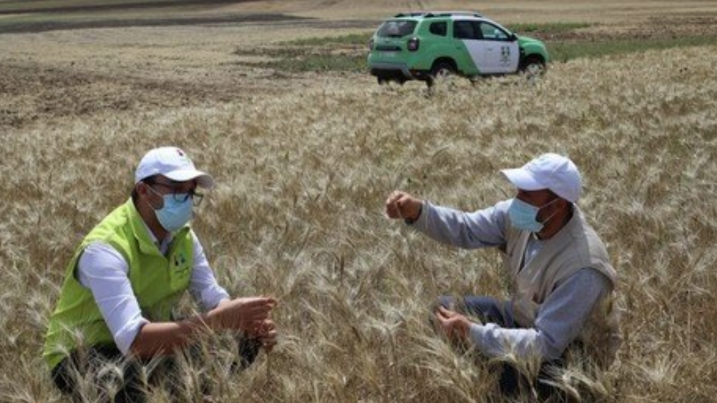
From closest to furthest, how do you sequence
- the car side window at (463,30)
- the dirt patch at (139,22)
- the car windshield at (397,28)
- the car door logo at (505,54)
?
the car windshield at (397,28) → the car side window at (463,30) → the car door logo at (505,54) → the dirt patch at (139,22)

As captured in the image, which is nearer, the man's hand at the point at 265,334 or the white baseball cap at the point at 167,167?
the man's hand at the point at 265,334

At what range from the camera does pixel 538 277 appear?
4.26 meters

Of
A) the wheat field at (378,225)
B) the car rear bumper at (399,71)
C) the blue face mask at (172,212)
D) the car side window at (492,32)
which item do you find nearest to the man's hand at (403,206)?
the wheat field at (378,225)

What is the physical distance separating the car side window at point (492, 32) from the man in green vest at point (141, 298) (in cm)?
2028

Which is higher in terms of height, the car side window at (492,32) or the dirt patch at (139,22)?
the car side window at (492,32)

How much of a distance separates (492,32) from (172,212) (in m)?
20.9

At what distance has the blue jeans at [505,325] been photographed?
3.82 meters

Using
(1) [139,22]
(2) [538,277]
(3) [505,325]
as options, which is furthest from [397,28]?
(1) [139,22]

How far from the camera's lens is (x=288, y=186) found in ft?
27.2

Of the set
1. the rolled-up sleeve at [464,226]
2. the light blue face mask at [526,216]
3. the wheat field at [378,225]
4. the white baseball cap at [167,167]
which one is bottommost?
the wheat field at [378,225]

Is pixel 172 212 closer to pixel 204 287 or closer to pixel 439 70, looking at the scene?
pixel 204 287

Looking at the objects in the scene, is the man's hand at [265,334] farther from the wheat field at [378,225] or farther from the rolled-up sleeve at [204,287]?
the rolled-up sleeve at [204,287]

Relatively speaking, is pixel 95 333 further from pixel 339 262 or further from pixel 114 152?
pixel 114 152

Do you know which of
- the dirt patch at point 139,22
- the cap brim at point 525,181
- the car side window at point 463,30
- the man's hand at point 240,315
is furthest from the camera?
the dirt patch at point 139,22
